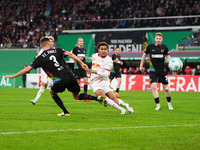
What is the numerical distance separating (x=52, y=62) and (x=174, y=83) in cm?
2042

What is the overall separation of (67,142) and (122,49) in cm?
3334

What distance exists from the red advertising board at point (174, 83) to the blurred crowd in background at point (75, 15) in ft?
26.9

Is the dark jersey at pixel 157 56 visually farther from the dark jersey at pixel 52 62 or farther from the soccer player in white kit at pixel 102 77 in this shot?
the dark jersey at pixel 52 62

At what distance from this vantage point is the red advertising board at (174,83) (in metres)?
29.0

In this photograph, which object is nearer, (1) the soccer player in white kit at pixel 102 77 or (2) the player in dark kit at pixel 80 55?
(1) the soccer player in white kit at pixel 102 77

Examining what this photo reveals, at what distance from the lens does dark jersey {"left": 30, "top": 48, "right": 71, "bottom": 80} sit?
10.6 m

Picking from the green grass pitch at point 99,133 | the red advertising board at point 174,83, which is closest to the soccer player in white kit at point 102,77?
the green grass pitch at point 99,133

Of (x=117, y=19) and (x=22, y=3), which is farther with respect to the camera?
(x=22, y=3)

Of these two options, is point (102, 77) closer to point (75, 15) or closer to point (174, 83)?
point (174, 83)

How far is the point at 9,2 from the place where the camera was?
165 ft

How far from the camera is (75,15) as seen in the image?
144ft

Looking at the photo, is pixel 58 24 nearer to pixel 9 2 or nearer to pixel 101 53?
pixel 9 2

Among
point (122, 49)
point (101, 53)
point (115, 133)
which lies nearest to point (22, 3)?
point (122, 49)

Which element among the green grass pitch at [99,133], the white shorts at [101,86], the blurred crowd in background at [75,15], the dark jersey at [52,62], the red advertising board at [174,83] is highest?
the blurred crowd in background at [75,15]
